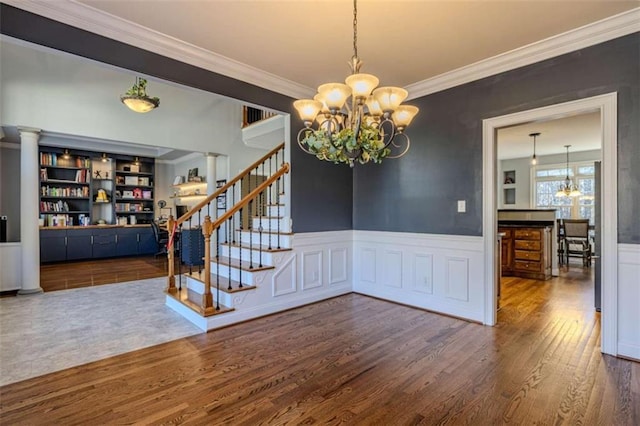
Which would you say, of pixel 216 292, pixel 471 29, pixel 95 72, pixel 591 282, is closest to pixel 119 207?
pixel 95 72

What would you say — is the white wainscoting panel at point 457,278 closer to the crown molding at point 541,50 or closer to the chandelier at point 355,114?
the chandelier at point 355,114

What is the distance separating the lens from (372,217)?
4.59 meters

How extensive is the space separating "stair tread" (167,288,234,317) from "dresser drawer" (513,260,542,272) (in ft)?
17.4

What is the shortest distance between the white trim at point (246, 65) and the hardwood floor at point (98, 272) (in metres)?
4.29

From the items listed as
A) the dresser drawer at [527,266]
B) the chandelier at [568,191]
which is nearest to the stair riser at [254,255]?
the dresser drawer at [527,266]

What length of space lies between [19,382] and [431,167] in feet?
14.1

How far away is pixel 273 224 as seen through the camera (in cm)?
452

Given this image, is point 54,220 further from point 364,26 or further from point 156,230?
point 364,26

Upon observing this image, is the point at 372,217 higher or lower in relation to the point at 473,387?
higher

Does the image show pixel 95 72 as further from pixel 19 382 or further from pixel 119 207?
pixel 19 382

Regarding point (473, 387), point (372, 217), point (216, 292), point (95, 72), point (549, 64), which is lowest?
point (473, 387)

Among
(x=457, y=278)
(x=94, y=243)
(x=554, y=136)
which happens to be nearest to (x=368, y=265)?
(x=457, y=278)

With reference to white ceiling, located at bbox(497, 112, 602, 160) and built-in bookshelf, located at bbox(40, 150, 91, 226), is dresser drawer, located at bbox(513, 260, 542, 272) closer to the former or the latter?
white ceiling, located at bbox(497, 112, 602, 160)

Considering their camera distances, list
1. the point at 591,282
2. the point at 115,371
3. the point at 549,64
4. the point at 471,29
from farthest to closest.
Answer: the point at 591,282
the point at 549,64
the point at 471,29
the point at 115,371
